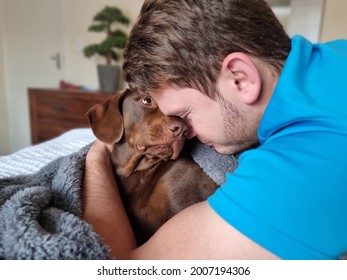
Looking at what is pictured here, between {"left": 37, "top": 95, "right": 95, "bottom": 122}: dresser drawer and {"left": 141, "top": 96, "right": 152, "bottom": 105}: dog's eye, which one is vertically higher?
{"left": 141, "top": 96, "right": 152, "bottom": 105}: dog's eye

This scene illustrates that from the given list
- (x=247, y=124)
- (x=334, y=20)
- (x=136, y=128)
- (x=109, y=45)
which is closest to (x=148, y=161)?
(x=136, y=128)

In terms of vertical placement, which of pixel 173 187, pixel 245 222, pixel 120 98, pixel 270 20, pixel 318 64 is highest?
pixel 270 20

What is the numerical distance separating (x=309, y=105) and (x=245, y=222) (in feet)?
0.91

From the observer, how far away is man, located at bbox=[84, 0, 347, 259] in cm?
66

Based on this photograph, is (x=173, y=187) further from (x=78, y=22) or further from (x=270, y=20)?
(x=78, y=22)

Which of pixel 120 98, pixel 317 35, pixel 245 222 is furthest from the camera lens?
pixel 317 35

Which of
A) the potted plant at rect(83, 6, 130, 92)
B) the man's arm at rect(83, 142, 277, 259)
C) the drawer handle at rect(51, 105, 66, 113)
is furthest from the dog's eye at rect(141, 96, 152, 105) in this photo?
the drawer handle at rect(51, 105, 66, 113)

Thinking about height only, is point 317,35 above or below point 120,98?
above

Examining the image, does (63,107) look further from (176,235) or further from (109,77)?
(176,235)

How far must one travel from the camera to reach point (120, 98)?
4.48 ft

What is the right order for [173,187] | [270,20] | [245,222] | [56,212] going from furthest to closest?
[173,187]
[270,20]
[56,212]
[245,222]

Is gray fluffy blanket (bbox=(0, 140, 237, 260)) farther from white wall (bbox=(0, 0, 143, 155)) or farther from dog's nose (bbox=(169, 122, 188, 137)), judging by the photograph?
white wall (bbox=(0, 0, 143, 155))

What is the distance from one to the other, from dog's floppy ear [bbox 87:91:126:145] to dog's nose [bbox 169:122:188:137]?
27 cm

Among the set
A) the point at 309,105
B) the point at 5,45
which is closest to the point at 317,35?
the point at 309,105
